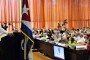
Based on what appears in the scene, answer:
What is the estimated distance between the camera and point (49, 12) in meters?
16.9

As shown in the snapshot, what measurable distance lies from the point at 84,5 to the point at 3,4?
595 cm

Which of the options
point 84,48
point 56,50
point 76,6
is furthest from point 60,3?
point 84,48

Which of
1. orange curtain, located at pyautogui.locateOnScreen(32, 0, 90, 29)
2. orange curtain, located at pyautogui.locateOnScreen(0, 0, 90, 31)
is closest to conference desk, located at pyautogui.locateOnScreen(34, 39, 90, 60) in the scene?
orange curtain, located at pyautogui.locateOnScreen(0, 0, 90, 31)

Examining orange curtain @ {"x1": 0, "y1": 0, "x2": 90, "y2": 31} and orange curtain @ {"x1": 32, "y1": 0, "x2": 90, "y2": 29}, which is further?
orange curtain @ {"x1": 32, "y1": 0, "x2": 90, "y2": 29}

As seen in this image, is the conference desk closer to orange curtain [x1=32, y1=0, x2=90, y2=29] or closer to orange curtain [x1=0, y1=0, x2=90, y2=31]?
orange curtain [x1=0, y1=0, x2=90, y2=31]

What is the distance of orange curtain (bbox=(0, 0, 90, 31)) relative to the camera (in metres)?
15.4

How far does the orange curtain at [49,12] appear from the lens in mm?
15398

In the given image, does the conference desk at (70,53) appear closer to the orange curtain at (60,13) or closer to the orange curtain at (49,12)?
the orange curtain at (49,12)

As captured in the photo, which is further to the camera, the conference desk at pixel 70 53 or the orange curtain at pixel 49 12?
the orange curtain at pixel 49 12

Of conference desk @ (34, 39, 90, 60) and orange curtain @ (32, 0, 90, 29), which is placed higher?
orange curtain @ (32, 0, 90, 29)

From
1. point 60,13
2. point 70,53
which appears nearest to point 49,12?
point 60,13

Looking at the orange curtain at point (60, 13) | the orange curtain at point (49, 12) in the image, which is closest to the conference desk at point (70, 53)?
the orange curtain at point (49, 12)

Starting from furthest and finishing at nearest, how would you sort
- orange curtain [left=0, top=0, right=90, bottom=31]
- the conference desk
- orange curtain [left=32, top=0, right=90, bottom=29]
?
orange curtain [left=32, top=0, right=90, bottom=29], orange curtain [left=0, top=0, right=90, bottom=31], the conference desk

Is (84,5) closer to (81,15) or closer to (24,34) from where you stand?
(81,15)
